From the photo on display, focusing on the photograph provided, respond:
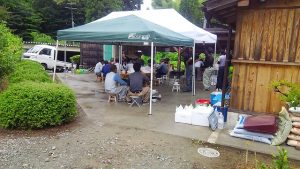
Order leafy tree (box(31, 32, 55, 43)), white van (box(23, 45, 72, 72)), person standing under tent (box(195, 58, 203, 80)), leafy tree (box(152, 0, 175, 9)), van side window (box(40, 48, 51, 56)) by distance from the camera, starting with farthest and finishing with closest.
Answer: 1. leafy tree (box(152, 0, 175, 9))
2. leafy tree (box(31, 32, 55, 43))
3. van side window (box(40, 48, 51, 56))
4. white van (box(23, 45, 72, 72))
5. person standing under tent (box(195, 58, 203, 80))

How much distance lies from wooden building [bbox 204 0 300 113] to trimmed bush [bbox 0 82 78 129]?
162 inches

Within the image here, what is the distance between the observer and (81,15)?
40.9 metres

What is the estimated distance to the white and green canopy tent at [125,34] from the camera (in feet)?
26.0

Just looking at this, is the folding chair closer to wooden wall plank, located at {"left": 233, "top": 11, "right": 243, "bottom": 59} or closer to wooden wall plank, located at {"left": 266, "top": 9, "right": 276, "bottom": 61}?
wooden wall plank, located at {"left": 233, "top": 11, "right": 243, "bottom": 59}

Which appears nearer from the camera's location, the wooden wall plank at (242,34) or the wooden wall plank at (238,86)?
the wooden wall plank at (242,34)

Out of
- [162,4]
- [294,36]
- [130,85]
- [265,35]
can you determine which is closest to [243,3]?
[265,35]

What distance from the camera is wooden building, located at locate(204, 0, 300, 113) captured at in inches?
253

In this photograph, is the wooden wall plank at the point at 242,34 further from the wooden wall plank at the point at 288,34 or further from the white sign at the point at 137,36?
the white sign at the point at 137,36

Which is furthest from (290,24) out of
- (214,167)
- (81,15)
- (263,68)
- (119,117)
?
(81,15)

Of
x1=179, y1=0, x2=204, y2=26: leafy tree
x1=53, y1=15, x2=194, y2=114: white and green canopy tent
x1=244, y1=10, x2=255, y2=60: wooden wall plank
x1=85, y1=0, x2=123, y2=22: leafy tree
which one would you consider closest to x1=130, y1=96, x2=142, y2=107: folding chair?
x1=53, y1=15, x2=194, y2=114: white and green canopy tent

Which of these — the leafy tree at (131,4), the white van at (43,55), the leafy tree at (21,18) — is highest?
the leafy tree at (131,4)

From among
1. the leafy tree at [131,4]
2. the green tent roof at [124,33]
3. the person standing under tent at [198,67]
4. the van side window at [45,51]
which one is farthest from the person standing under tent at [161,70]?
the leafy tree at [131,4]

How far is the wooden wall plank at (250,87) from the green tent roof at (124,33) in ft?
8.08

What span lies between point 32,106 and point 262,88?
5156 millimetres
